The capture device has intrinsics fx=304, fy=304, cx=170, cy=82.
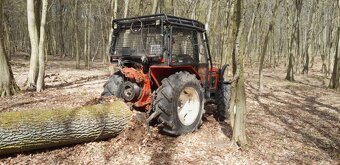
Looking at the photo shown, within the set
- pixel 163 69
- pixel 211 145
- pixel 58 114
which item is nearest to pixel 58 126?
pixel 58 114

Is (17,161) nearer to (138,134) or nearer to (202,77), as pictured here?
(138,134)

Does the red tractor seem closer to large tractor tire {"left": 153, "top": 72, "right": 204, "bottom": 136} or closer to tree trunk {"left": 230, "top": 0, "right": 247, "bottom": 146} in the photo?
large tractor tire {"left": 153, "top": 72, "right": 204, "bottom": 136}

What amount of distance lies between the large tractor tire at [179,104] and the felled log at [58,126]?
0.72m

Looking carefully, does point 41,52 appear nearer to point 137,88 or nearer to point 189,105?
point 137,88

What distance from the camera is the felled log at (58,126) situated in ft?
15.3

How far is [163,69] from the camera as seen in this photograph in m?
6.79

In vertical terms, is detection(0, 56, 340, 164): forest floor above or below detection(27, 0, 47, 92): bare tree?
below

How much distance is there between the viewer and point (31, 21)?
11117 mm

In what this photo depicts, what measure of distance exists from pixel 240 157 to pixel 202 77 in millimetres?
2464

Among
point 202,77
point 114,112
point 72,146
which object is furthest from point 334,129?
point 72,146

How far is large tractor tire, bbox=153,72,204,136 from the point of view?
241 inches

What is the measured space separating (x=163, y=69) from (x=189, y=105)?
3.38 feet

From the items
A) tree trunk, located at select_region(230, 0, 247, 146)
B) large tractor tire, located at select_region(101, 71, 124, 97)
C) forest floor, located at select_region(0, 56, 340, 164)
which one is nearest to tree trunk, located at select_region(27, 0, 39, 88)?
forest floor, located at select_region(0, 56, 340, 164)

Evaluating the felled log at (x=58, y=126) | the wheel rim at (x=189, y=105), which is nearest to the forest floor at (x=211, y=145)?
the felled log at (x=58, y=126)
